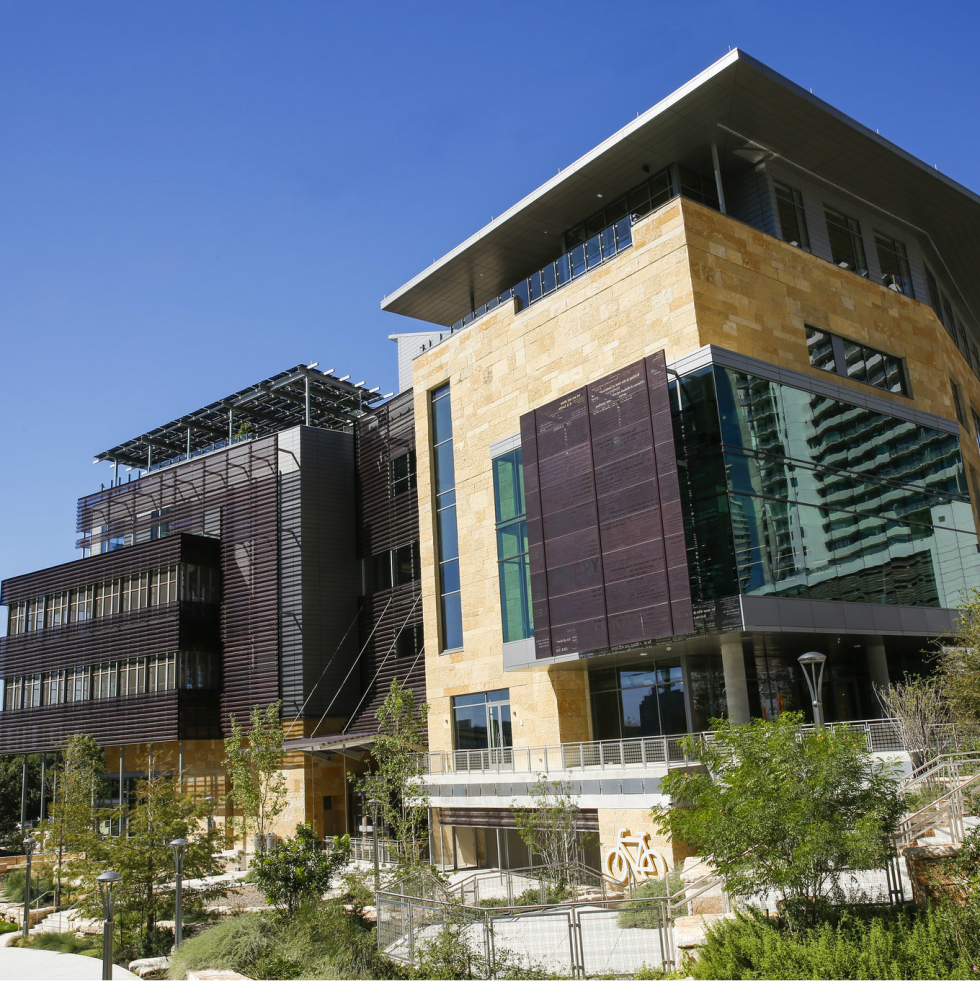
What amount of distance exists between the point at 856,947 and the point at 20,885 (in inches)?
1528

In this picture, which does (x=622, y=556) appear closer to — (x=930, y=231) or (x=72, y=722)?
(x=930, y=231)

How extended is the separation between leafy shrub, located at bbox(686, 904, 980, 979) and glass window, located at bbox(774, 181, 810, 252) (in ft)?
85.0

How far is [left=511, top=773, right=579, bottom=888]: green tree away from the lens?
84.8 ft

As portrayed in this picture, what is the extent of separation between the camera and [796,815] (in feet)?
50.3

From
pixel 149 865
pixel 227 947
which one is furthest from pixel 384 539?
pixel 227 947

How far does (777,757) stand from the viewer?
1616cm

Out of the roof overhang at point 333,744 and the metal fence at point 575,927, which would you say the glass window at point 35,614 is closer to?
the roof overhang at point 333,744

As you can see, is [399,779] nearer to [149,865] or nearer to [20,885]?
[149,865]

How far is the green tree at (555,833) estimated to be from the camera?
2586 cm

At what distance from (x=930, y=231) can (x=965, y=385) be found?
728 cm

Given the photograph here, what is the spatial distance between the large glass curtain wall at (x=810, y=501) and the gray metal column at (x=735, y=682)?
251cm

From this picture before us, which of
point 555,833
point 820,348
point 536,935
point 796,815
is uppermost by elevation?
point 820,348

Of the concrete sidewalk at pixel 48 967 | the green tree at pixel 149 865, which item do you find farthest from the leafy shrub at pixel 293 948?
the green tree at pixel 149 865

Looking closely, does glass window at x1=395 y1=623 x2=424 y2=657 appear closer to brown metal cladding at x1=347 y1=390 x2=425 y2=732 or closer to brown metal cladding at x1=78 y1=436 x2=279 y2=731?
brown metal cladding at x1=347 y1=390 x2=425 y2=732
